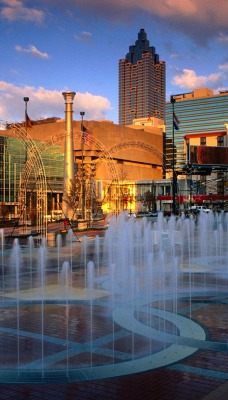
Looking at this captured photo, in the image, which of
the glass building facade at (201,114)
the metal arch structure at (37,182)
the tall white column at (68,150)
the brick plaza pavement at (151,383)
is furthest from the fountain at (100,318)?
the glass building facade at (201,114)

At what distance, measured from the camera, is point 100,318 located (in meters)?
11.0

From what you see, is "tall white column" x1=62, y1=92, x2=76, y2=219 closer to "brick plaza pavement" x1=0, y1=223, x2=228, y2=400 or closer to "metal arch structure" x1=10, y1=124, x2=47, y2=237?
"metal arch structure" x1=10, y1=124, x2=47, y2=237

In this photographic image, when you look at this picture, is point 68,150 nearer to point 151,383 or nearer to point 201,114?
point 151,383

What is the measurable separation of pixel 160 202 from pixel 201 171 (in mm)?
18069

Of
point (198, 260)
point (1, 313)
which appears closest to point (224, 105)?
point (198, 260)

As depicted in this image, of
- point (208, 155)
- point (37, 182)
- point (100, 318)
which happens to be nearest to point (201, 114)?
point (208, 155)

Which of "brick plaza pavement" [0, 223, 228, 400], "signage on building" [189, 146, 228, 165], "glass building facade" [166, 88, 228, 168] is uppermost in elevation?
"glass building facade" [166, 88, 228, 168]

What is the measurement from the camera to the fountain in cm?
796

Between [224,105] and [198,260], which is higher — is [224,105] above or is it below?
above

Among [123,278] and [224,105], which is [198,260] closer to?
[123,278]

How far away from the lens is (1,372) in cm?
768

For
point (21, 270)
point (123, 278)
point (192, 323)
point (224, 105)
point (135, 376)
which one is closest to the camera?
point (135, 376)

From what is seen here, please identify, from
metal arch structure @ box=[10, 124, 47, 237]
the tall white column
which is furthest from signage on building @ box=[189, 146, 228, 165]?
metal arch structure @ box=[10, 124, 47, 237]

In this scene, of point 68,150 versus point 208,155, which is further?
point 208,155
